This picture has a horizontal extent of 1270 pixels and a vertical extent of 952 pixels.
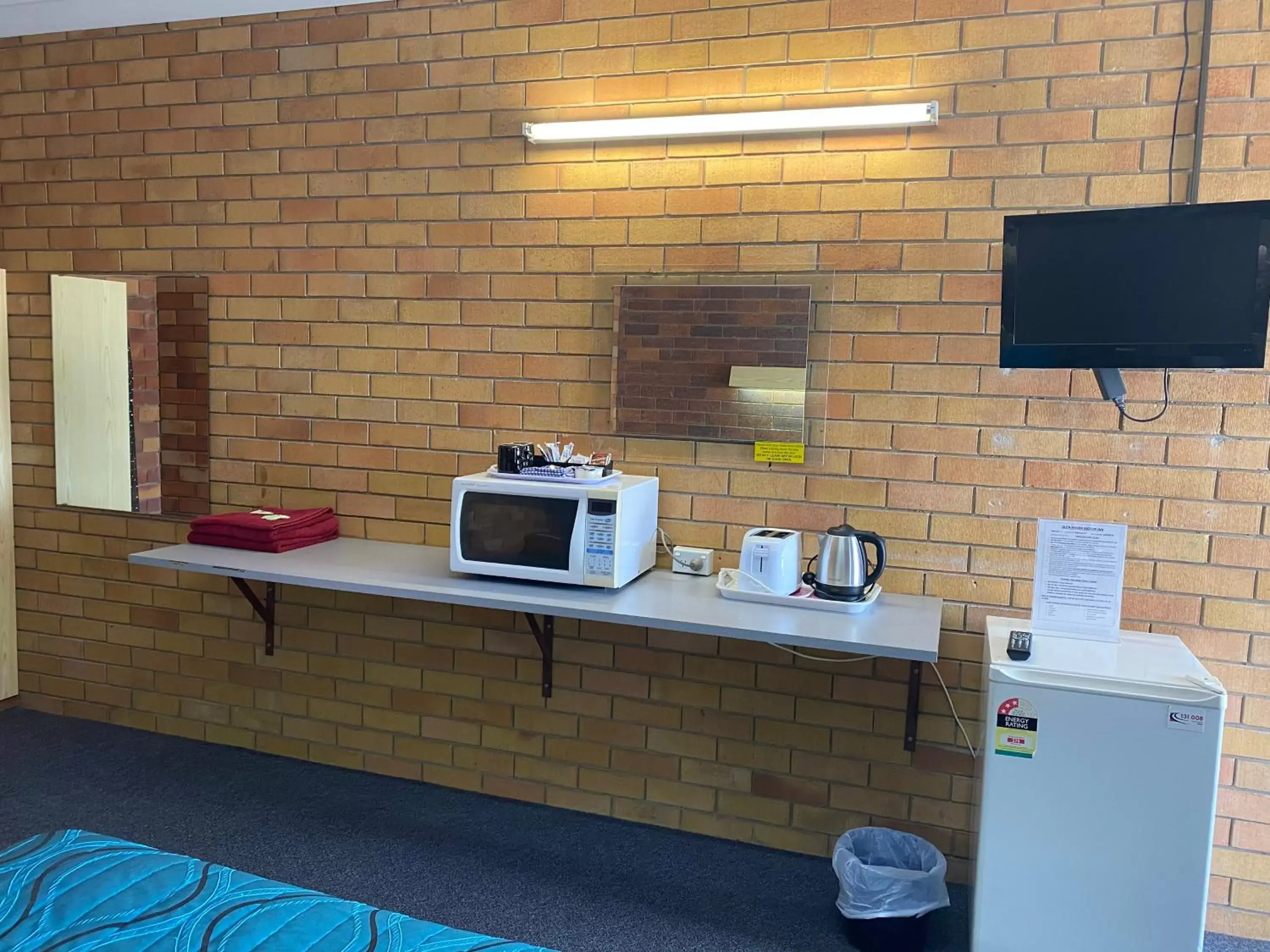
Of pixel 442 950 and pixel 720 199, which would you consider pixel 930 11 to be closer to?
pixel 720 199

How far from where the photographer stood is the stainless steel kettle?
2.50 metres

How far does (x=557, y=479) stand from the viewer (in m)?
2.70

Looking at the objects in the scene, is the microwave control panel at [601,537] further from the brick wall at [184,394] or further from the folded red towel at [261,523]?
the brick wall at [184,394]

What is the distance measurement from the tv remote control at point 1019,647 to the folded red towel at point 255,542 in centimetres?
218

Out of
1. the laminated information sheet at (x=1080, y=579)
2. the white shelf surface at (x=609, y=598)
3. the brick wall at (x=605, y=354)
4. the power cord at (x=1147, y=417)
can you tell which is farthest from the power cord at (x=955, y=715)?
the power cord at (x=1147, y=417)

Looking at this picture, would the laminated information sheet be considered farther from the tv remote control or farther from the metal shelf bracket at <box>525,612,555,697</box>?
the metal shelf bracket at <box>525,612,555,697</box>

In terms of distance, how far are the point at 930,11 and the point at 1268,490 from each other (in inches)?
63.3

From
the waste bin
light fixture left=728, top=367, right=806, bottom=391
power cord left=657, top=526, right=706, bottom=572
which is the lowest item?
the waste bin

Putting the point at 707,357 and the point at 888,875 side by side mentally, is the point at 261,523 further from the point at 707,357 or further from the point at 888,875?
the point at 888,875

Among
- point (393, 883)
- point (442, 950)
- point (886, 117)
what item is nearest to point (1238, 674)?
point (886, 117)

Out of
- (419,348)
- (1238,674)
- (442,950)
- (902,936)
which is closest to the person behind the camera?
(442,950)

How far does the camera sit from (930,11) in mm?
2654

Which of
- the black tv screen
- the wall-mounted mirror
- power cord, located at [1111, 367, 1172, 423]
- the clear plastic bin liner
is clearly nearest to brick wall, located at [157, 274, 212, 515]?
the wall-mounted mirror

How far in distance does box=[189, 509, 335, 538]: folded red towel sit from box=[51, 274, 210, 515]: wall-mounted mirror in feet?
1.76
